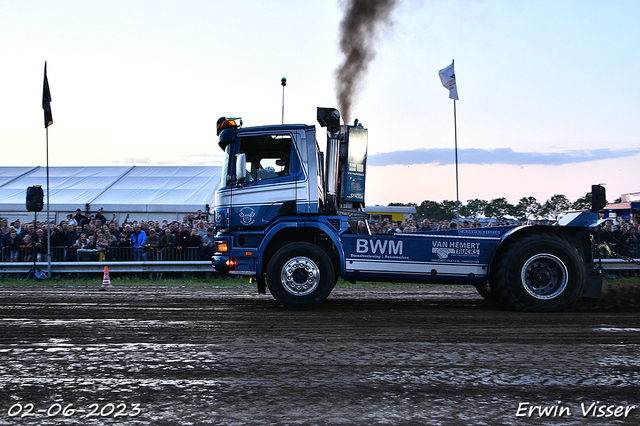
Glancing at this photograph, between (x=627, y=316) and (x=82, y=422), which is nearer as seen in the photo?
(x=82, y=422)

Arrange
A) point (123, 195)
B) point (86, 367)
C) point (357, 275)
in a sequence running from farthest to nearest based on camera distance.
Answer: point (123, 195) → point (357, 275) → point (86, 367)

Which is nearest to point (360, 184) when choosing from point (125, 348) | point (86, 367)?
point (125, 348)

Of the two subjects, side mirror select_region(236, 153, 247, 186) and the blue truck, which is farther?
side mirror select_region(236, 153, 247, 186)

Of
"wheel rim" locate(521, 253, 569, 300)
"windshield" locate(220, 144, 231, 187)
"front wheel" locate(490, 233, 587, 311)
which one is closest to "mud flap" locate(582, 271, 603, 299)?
"front wheel" locate(490, 233, 587, 311)

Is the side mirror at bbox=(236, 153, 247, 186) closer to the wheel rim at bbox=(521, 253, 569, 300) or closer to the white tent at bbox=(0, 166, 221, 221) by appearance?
the wheel rim at bbox=(521, 253, 569, 300)

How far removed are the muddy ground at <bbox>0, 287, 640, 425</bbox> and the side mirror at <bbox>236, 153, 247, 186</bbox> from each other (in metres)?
2.06

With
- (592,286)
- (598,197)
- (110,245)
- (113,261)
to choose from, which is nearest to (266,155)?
(598,197)

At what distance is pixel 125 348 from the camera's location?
5.61m

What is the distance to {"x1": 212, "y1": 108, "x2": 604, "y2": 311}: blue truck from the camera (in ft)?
27.8

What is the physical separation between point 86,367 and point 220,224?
4.55 m

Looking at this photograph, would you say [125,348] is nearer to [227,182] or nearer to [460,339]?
[460,339]

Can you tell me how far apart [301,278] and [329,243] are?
32.6 inches

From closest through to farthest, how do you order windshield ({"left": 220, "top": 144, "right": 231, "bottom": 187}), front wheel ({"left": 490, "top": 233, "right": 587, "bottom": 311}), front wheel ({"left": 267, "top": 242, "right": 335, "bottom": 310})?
front wheel ({"left": 490, "top": 233, "right": 587, "bottom": 311})
front wheel ({"left": 267, "top": 242, "right": 335, "bottom": 310})
windshield ({"left": 220, "top": 144, "right": 231, "bottom": 187})

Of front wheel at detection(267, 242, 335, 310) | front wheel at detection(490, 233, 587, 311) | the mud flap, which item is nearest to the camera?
front wheel at detection(490, 233, 587, 311)
